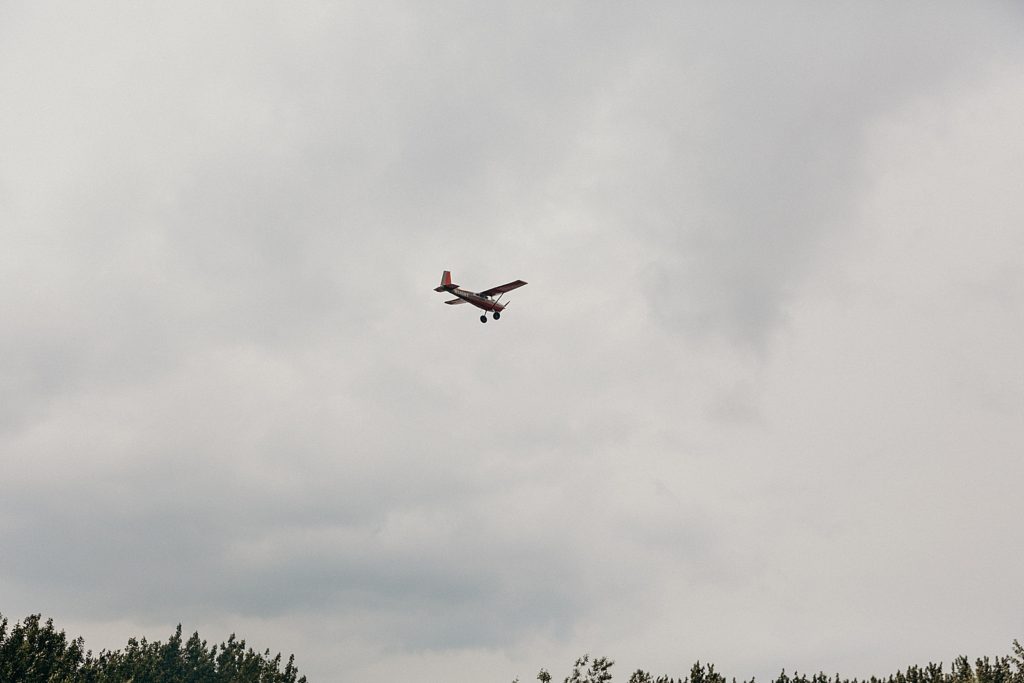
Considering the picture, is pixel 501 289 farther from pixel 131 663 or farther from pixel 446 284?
pixel 131 663

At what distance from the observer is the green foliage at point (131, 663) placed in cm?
7431

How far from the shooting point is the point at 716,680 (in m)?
74.4

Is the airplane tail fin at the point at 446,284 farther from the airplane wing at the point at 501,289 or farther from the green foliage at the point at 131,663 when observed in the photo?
the green foliage at the point at 131,663

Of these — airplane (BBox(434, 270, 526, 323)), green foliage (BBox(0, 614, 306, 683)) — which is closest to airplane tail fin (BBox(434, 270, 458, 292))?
airplane (BBox(434, 270, 526, 323))

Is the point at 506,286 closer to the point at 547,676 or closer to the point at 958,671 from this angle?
the point at 547,676

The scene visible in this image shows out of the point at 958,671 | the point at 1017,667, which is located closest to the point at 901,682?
the point at 958,671

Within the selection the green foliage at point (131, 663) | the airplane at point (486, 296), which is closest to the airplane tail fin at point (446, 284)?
the airplane at point (486, 296)

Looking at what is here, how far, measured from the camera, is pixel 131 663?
110 m

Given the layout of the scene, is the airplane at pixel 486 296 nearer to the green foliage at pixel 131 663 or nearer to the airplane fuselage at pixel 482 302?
the airplane fuselage at pixel 482 302

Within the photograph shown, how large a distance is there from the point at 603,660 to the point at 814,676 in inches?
2018

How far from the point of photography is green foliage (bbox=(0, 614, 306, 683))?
74312mm

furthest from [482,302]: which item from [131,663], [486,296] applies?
[131,663]

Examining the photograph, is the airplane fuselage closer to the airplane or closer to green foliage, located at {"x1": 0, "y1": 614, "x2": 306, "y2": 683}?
the airplane

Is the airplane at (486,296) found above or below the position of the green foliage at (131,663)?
above
